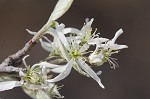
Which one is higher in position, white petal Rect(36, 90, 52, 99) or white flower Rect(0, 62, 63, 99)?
white flower Rect(0, 62, 63, 99)

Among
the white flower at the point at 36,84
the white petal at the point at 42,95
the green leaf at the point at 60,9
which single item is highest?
the green leaf at the point at 60,9

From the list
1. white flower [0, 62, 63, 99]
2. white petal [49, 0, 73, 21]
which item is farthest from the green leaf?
white flower [0, 62, 63, 99]

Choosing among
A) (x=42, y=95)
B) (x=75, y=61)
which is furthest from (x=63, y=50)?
(x=42, y=95)

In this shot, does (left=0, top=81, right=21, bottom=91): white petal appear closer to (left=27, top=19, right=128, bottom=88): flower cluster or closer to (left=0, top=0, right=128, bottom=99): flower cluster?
(left=0, top=0, right=128, bottom=99): flower cluster

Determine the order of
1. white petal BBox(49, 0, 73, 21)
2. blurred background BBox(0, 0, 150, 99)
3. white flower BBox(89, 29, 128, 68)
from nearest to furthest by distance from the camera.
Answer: white petal BBox(49, 0, 73, 21) < white flower BBox(89, 29, 128, 68) < blurred background BBox(0, 0, 150, 99)

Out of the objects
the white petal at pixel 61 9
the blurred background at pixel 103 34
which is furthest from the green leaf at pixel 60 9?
the blurred background at pixel 103 34

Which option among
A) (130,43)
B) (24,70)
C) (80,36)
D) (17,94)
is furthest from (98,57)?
(130,43)

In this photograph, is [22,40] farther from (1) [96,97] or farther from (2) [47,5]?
(1) [96,97]

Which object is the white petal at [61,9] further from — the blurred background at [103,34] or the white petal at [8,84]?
the blurred background at [103,34]

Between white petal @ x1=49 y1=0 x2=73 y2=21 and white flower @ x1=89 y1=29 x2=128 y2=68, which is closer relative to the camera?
white petal @ x1=49 y1=0 x2=73 y2=21

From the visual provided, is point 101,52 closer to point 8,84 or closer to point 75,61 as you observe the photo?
point 75,61
